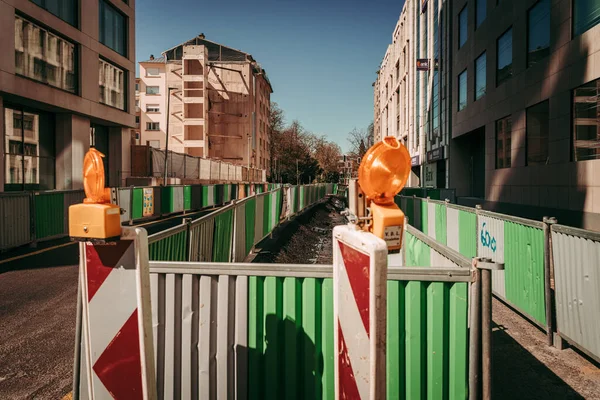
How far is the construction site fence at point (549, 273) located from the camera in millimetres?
4055

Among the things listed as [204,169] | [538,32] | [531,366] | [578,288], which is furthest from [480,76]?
[204,169]

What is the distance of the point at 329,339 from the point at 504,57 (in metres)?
19.8

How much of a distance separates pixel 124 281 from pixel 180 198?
2086 cm

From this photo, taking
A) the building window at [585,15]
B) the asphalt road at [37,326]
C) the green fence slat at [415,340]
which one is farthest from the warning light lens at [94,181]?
the building window at [585,15]

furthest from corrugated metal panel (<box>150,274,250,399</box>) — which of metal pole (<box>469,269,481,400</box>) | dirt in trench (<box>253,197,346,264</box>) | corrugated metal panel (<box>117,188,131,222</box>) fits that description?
corrugated metal panel (<box>117,188,131,222</box>)

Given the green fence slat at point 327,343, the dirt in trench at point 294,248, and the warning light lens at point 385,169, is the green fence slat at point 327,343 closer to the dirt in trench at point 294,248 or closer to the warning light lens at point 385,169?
the warning light lens at point 385,169

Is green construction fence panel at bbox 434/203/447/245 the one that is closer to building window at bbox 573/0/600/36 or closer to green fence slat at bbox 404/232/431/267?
green fence slat at bbox 404/232/431/267

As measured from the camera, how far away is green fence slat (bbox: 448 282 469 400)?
257cm

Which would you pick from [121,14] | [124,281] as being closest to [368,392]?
[124,281]

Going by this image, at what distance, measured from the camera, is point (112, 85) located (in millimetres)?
26250

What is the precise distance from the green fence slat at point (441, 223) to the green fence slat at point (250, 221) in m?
4.67

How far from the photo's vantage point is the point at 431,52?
108 feet

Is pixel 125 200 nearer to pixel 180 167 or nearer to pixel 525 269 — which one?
pixel 525 269

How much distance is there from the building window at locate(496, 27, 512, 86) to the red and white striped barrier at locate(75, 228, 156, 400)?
1953cm
